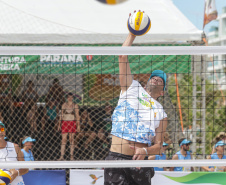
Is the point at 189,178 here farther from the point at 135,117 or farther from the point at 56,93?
the point at 56,93

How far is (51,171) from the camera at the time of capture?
6375 millimetres

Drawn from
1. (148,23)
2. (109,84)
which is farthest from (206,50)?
(109,84)

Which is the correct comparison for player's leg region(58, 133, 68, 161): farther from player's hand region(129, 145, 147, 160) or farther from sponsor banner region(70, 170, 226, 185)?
player's hand region(129, 145, 147, 160)

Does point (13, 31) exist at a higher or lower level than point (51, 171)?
higher

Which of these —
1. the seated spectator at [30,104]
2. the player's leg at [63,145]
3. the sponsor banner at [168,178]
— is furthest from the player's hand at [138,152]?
the seated spectator at [30,104]

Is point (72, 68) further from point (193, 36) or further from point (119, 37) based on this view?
point (193, 36)

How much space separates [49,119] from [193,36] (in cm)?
307

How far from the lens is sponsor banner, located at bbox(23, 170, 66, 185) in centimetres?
636

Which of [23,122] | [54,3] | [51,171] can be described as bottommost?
[51,171]

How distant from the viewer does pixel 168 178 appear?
6512 millimetres

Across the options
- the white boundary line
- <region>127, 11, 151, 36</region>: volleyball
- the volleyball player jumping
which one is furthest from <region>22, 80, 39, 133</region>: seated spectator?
<region>127, 11, 151, 36</region>: volleyball

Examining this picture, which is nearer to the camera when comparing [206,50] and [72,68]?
[206,50]

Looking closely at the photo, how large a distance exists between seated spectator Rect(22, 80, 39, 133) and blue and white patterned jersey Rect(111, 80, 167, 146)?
4243mm

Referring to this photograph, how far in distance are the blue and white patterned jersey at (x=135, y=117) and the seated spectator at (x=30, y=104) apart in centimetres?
424
